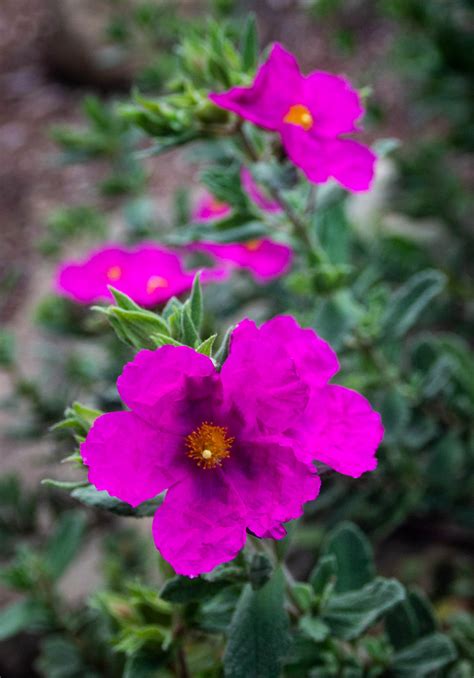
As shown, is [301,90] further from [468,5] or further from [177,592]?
[468,5]

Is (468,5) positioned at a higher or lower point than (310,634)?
higher

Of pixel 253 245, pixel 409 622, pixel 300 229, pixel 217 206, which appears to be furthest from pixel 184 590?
pixel 217 206

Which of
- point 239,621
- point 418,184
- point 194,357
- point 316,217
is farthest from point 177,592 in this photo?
point 418,184

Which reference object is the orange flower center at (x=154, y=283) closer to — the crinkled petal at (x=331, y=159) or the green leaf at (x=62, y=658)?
the crinkled petal at (x=331, y=159)

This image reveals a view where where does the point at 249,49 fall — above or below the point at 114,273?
above

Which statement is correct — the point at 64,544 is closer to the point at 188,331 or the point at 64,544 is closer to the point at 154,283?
the point at 154,283

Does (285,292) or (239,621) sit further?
(285,292)
